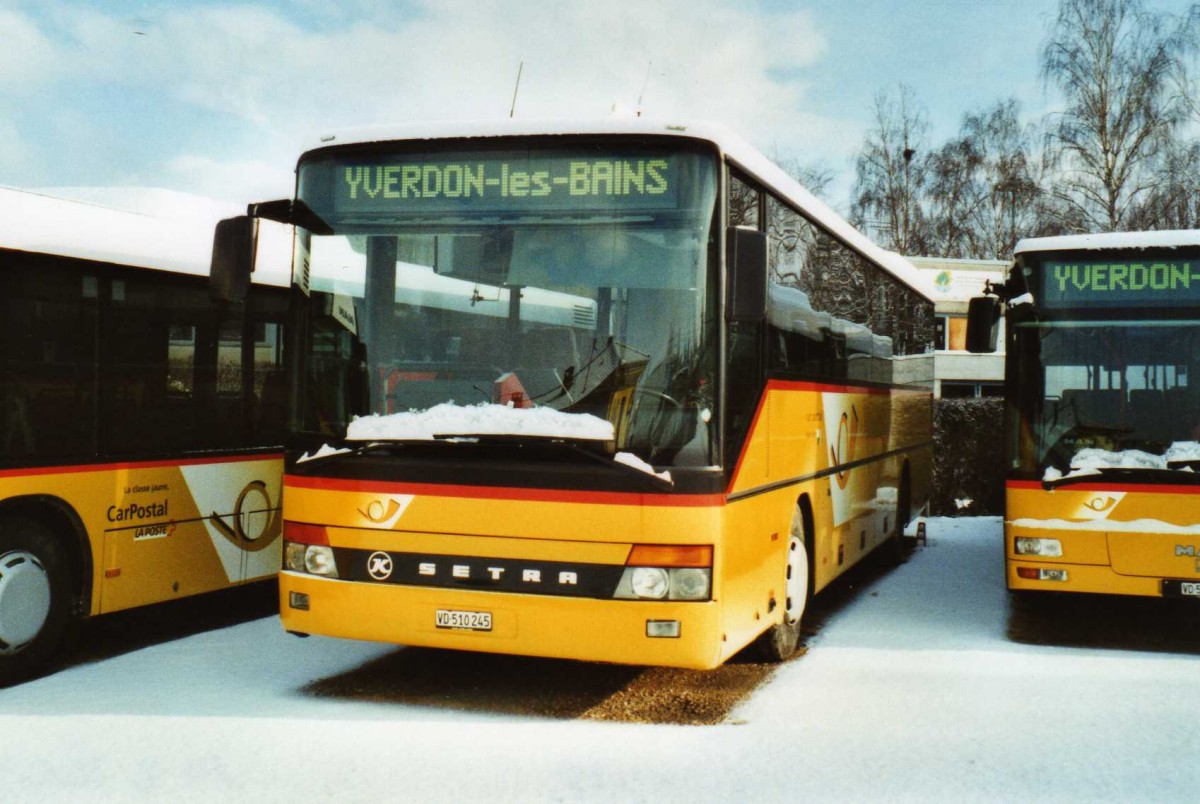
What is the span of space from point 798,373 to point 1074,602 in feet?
17.0

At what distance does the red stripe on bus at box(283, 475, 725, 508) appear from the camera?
6.26m

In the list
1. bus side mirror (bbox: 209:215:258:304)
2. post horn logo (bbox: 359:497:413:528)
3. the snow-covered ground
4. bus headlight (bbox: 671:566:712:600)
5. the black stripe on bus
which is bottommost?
the snow-covered ground

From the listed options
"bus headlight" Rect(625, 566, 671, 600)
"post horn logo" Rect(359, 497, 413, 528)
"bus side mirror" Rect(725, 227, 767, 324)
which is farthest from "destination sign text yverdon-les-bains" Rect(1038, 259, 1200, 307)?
"post horn logo" Rect(359, 497, 413, 528)

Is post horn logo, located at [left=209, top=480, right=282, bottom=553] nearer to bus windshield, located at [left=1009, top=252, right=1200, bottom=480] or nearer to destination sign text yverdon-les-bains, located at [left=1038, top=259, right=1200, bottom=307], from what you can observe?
bus windshield, located at [left=1009, top=252, right=1200, bottom=480]

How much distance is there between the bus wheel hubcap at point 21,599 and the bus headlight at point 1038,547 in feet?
22.2

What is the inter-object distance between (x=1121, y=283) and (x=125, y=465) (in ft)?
23.9

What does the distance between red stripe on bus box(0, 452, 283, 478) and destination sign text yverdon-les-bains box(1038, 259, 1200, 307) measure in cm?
618

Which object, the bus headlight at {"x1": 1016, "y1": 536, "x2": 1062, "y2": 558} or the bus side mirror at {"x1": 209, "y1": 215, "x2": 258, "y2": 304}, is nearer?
the bus side mirror at {"x1": 209, "y1": 215, "x2": 258, "y2": 304}

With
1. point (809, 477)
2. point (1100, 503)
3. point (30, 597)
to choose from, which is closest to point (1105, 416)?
point (1100, 503)

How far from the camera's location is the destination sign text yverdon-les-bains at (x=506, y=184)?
6.45 meters

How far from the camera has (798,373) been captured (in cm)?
848

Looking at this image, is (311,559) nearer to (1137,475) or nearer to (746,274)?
(746,274)

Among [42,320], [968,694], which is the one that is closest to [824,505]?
[968,694]

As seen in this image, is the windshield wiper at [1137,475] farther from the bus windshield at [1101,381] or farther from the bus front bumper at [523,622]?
the bus front bumper at [523,622]
